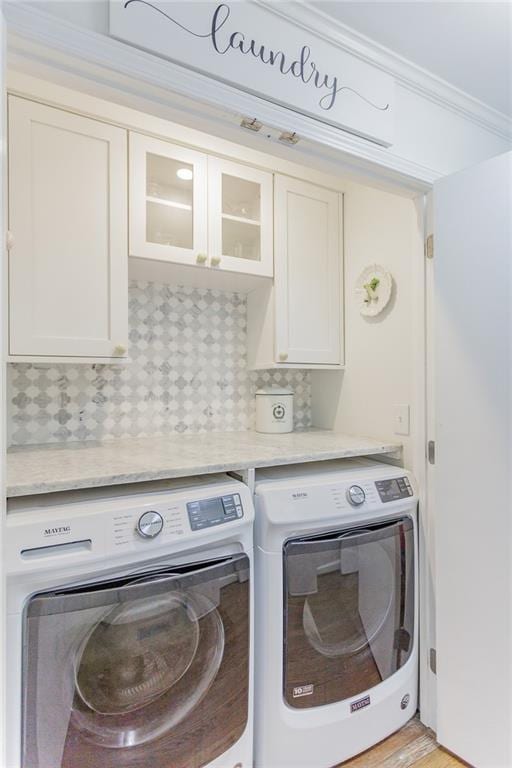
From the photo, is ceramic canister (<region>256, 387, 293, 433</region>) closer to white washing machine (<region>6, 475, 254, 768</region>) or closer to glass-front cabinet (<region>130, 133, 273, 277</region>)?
glass-front cabinet (<region>130, 133, 273, 277</region>)

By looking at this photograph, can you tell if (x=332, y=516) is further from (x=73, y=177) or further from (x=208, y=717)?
(x=73, y=177)

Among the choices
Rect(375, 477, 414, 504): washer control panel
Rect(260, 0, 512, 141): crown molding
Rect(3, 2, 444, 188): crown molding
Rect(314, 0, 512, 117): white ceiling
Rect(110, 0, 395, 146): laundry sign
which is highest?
Rect(314, 0, 512, 117): white ceiling

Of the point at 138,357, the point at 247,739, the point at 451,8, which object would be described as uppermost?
the point at 451,8

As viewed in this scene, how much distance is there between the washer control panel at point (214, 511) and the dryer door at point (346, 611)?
9.3 inches

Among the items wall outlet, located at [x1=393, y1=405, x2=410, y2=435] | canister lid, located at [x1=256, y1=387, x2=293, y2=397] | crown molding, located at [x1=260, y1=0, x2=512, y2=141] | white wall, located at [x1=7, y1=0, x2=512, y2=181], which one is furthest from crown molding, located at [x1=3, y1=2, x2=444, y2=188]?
canister lid, located at [x1=256, y1=387, x2=293, y2=397]

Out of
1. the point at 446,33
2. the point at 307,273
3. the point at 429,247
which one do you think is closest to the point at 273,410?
the point at 307,273

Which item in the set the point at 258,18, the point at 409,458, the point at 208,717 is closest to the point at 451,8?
the point at 258,18

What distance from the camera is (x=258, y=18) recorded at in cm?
114

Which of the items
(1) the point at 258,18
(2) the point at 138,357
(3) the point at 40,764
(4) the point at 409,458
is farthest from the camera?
(2) the point at 138,357

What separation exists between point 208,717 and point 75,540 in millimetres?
675

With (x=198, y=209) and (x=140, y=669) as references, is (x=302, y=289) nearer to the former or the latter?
(x=198, y=209)

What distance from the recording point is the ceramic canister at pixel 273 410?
6.66 ft

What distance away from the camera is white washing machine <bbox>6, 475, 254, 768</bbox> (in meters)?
0.94

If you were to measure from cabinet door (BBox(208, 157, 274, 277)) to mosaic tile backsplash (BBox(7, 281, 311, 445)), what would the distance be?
0.32m
